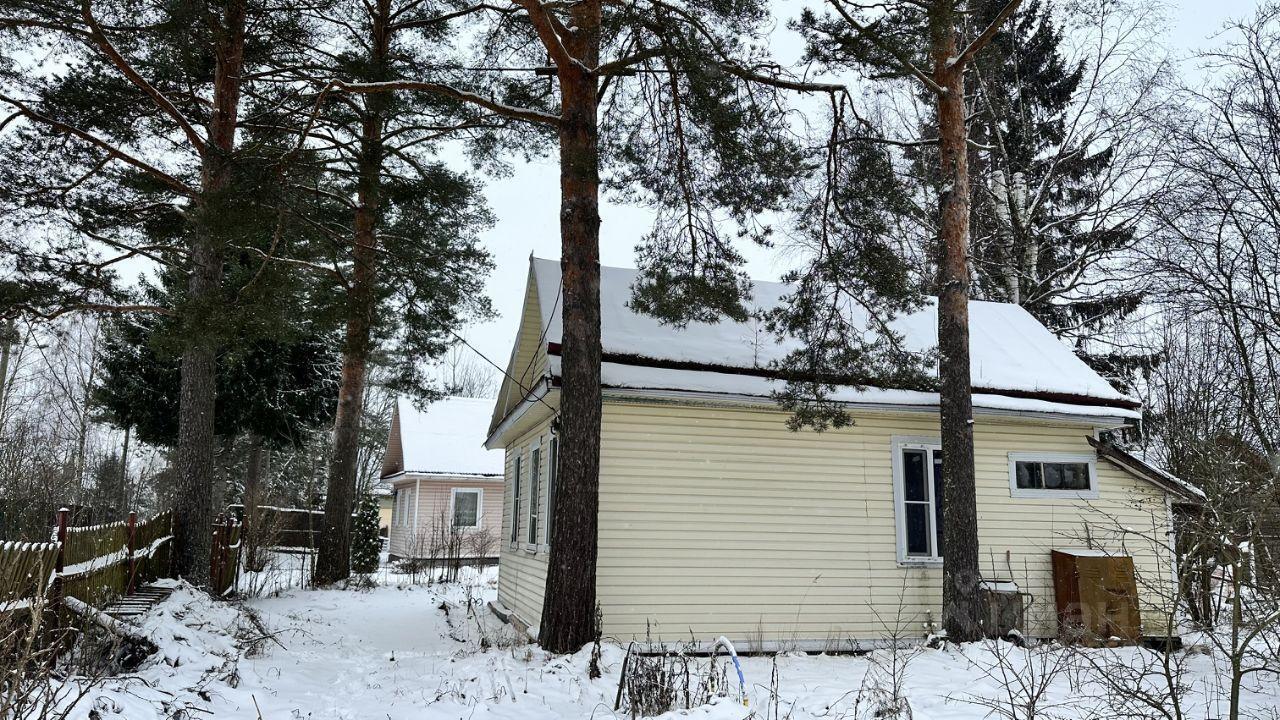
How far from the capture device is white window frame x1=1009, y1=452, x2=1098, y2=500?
10477 mm

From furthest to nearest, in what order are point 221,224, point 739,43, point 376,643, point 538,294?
1. point 538,294
2. point 376,643
3. point 739,43
4. point 221,224

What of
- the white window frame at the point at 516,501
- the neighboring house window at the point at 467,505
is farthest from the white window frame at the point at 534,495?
the neighboring house window at the point at 467,505

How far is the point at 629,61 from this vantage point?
8703mm

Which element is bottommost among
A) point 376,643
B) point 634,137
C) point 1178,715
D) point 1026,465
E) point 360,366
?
point 376,643

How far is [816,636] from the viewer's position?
31.1ft

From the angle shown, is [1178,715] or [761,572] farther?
[761,572]

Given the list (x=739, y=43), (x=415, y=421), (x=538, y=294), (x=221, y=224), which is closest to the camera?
(x=221, y=224)

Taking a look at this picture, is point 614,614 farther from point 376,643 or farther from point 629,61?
point 629,61

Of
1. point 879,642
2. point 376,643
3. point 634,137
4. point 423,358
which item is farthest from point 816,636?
point 423,358

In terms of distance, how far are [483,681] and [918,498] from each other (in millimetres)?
5878

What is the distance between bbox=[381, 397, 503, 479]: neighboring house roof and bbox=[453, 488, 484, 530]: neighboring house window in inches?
30.1

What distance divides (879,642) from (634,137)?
6545 mm

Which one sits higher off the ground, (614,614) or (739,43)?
(739,43)

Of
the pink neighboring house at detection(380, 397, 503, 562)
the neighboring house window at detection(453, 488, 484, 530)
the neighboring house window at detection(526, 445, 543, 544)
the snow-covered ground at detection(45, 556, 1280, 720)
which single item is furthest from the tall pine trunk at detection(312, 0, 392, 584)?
the neighboring house window at detection(453, 488, 484, 530)
